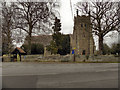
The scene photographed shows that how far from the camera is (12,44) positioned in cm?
2925

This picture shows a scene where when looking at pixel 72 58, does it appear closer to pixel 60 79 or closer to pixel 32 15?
pixel 32 15

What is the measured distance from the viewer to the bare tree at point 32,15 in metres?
25.8

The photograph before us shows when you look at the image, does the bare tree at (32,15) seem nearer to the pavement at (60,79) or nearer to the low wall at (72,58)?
the low wall at (72,58)

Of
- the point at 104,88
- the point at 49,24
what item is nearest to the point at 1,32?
the point at 49,24

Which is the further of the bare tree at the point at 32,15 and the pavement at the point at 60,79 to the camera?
the bare tree at the point at 32,15

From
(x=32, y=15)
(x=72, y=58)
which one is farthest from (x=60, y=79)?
(x=32, y=15)

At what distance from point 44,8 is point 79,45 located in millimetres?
23962

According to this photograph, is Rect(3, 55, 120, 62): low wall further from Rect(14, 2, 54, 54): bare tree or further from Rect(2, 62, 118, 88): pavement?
Rect(2, 62, 118, 88): pavement

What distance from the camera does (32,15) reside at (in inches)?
1039

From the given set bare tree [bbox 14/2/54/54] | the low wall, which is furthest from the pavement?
bare tree [bbox 14/2/54/54]

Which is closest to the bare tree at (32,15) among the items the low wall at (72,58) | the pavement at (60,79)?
the low wall at (72,58)

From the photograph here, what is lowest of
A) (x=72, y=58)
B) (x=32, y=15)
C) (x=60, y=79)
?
(x=60, y=79)

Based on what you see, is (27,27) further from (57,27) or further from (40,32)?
(57,27)

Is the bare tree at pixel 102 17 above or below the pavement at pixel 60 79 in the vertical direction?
above
